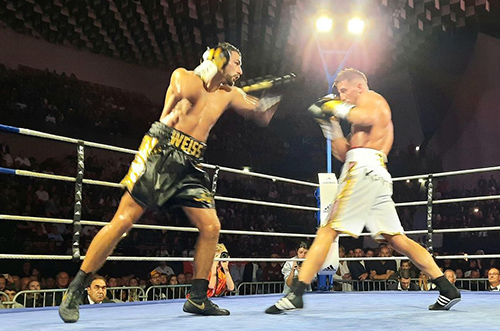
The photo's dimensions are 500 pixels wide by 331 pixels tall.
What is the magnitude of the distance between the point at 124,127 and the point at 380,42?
5334mm

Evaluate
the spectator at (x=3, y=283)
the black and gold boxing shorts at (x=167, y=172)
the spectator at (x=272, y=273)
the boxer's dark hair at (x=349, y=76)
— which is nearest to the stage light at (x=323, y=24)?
the boxer's dark hair at (x=349, y=76)

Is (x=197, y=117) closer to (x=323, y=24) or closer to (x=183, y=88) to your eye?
(x=183, y=88)

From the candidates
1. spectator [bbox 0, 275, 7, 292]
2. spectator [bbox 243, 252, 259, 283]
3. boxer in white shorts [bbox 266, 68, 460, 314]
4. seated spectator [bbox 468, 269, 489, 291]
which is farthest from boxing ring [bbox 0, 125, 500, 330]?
spectator [bbox 243, 252, 259, 283]

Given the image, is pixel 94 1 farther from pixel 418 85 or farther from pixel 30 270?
pixel 418 85

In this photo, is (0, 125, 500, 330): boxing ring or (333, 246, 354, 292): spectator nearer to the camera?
(0, 125, 500, 330): boxing ring

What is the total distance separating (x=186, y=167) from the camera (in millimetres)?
2164

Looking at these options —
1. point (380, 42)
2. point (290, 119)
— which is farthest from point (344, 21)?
point (290, 119)

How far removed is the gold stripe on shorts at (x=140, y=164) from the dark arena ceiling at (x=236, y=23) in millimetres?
4746

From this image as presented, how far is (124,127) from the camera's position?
1052 cm

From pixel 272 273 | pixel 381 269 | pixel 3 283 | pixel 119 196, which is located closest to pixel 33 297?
pixel 3 283

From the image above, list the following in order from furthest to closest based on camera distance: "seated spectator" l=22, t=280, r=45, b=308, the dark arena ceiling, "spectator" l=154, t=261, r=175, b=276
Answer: the dark arena ceiling → "spectator" l=154, t=261, r=175, b=276 → "seated spectator" l=22, t=280, r=45, b=308

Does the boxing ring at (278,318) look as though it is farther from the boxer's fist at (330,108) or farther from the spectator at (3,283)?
the spectator at (3,283)

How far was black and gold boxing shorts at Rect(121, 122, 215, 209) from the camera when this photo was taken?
2104 millimetres

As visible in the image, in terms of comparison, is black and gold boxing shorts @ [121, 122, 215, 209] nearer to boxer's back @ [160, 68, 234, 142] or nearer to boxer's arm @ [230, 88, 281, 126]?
boxer's back @ [160, 68, 234, 142]
